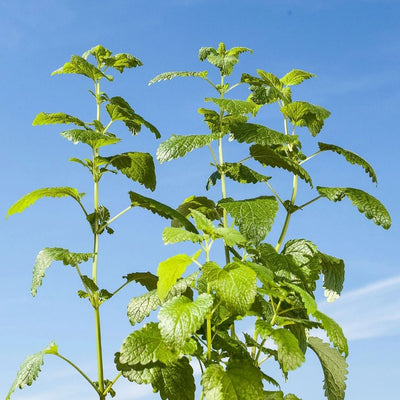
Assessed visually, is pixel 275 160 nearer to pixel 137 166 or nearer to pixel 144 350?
pixel 137 166

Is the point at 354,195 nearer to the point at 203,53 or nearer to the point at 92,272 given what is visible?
the point at 203,53

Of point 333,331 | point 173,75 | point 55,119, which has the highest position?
point 173,75

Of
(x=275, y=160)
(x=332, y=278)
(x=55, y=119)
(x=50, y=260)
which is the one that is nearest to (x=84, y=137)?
(x=55, y=119)

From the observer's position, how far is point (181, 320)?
5.12 feet

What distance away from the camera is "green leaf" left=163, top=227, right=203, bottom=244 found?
159 centimetres

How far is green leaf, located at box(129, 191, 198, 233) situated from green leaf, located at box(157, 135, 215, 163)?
0.47ft

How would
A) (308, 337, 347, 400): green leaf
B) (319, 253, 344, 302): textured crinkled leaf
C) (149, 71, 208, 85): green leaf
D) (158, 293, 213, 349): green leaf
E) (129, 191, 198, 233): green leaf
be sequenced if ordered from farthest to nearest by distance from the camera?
1. (319, 253, 344, 302): textured crinkled leaf
2. (149, 71, 208, 85): green leaf
3. (308, 337, 347, 400): green leaf
4. (129, 191, 198, 233): green leaf
5. (158, 293, 213, 349): green leaf

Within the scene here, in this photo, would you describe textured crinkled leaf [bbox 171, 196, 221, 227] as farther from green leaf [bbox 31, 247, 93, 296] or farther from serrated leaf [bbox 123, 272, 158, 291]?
green leaf [bbox 31, 247, 93, 296]

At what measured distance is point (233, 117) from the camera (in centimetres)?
227

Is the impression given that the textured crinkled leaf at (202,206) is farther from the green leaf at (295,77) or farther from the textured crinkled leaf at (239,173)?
the green leaf at (295,77)

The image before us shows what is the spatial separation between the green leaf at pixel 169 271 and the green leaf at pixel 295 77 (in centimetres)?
117

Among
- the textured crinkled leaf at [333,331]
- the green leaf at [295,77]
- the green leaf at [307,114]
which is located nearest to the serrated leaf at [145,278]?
the textured crinkled leaf at [333,331]

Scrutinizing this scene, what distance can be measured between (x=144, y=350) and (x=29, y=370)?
41 centimetres

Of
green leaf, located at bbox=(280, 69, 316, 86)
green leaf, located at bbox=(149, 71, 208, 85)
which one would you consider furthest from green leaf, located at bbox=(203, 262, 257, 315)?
green leaf, located at bbox=(280, 69, 316, 86)
